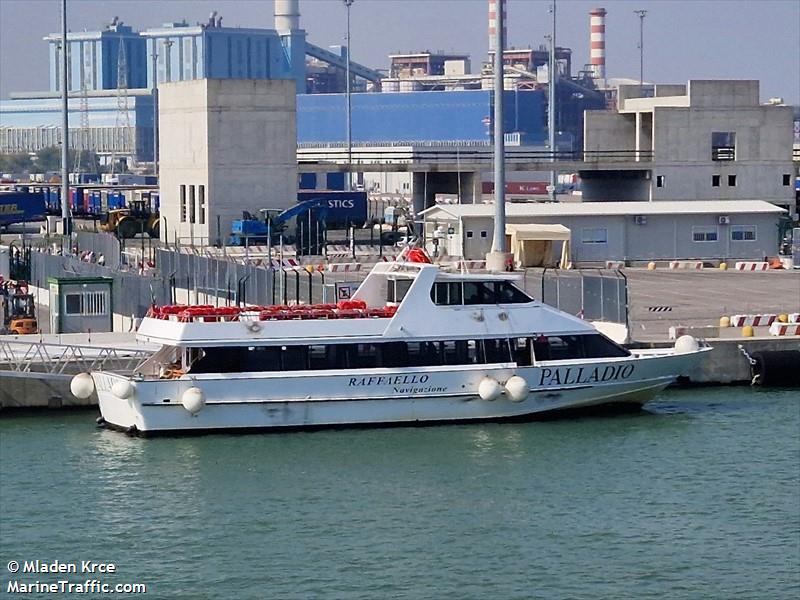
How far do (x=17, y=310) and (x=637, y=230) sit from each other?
23.8 metres

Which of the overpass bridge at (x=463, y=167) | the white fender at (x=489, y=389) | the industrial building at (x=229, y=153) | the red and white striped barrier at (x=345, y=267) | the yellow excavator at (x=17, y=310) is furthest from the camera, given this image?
the overpass bridge at (x=463, y=167)

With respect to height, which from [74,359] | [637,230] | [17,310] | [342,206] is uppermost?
[342,206]

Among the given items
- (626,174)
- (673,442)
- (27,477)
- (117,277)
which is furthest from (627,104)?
(27,477)

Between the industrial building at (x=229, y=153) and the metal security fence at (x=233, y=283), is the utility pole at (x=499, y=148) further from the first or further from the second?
the industrial building at (x=229, y=153)

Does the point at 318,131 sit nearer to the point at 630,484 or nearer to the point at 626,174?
the point at 626,174

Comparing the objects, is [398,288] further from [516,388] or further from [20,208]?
[20,208]

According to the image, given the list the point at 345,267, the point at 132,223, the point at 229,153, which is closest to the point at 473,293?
the point at 345,267

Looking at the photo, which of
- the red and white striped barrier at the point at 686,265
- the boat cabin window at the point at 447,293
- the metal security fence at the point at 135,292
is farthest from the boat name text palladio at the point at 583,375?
the red and white striped barrier at the point at 686,265

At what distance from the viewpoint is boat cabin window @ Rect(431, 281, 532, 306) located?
32.1 metres

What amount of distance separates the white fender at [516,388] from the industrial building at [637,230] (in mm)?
24903

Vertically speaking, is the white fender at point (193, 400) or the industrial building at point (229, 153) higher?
the industrial building at point (229, 153)

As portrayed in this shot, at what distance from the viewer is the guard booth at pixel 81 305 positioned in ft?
125

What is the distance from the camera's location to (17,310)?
4103 centimetres

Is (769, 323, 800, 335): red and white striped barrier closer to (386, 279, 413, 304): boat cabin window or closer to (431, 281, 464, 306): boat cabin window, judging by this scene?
(431, 281, 464, 306): boat cabin window
